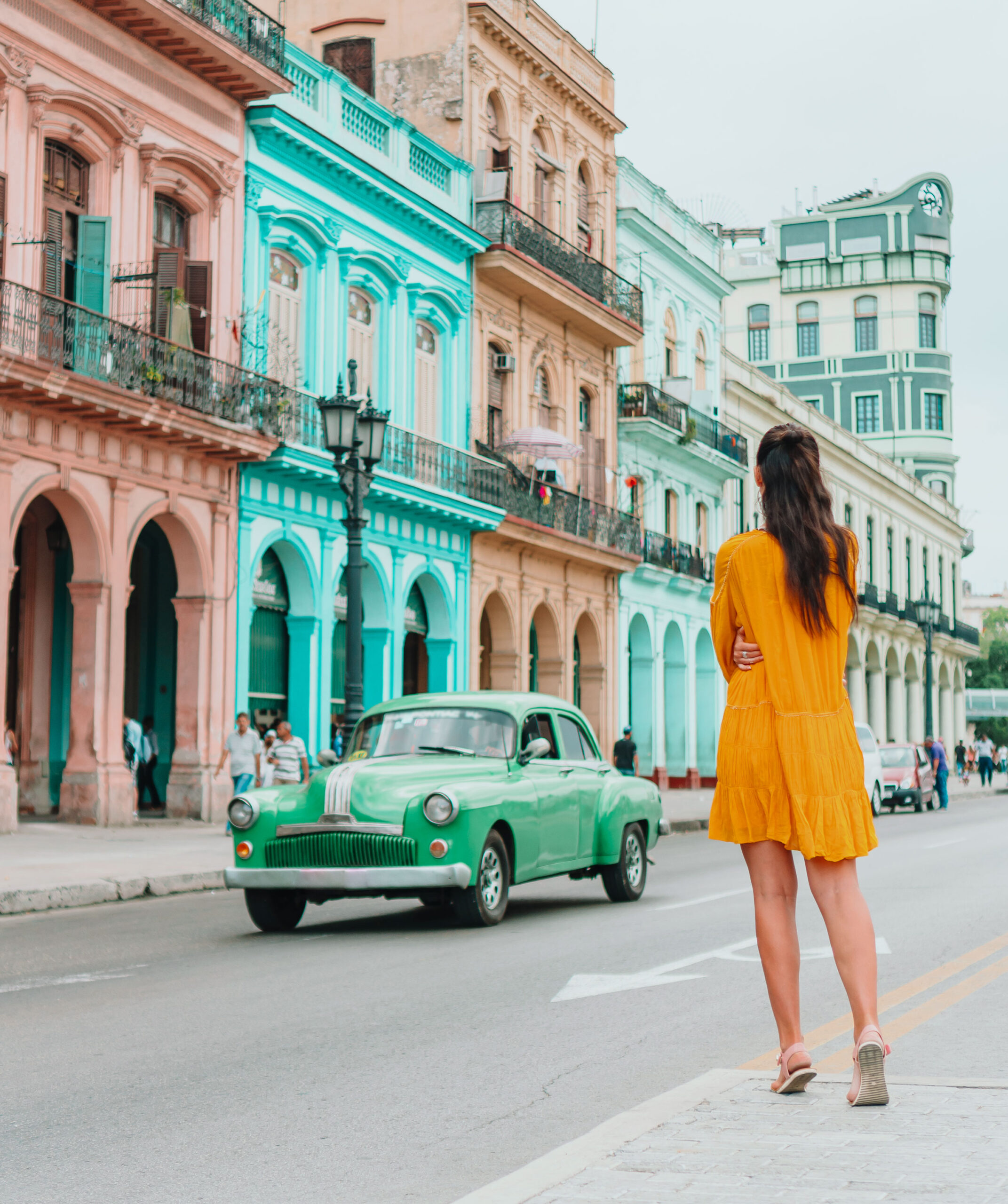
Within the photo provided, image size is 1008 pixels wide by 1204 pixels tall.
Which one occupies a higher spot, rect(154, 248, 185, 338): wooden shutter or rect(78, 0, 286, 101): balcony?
rect(78, 0, 286, 101): balcony

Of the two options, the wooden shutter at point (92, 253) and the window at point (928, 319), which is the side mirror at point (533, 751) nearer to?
the wooden shutter at point (92, 253)

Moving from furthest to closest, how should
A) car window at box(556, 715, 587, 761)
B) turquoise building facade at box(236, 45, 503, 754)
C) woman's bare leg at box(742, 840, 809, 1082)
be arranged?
turquoise building facade at box(236, 45, 503, 754)
car window at box(556, 715, 587, 761)
woman's bare leg at box(742, 840, 809, 1082)

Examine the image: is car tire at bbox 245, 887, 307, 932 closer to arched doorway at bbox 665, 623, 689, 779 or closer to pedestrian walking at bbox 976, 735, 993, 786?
arched doorway at bbox 665, 623, 689, 779

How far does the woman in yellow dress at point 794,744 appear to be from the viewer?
5238mm

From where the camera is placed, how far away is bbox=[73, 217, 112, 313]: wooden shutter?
21391 millimetres

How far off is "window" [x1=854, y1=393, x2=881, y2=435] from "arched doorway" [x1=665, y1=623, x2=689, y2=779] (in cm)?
3708

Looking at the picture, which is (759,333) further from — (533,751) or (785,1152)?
(785,1152)

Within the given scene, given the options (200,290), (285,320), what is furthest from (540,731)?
(285,320)

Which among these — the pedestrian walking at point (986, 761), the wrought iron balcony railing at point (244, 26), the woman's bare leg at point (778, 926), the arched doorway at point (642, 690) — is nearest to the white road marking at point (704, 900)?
the woman's bare leg at point (778, 926)

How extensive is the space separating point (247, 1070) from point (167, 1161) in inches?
56.2

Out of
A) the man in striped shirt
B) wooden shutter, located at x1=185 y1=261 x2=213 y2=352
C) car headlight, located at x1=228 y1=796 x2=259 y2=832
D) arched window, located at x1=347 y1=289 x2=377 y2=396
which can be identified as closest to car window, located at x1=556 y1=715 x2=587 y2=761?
car headlight, located at x1=228 y1=796 x2=259 y2=832

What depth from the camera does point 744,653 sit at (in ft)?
17.6

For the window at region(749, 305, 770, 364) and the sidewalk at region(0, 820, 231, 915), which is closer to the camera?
the sidewalk at region(0, 820, 231, 915)

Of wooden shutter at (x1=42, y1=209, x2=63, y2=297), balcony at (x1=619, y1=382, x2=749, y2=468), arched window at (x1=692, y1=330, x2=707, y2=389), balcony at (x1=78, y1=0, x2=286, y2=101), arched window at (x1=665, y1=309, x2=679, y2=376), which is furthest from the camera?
arched window at (x1=692, y1=330, x2=707, y2=389)
